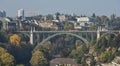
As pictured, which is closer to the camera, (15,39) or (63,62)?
(63,62)

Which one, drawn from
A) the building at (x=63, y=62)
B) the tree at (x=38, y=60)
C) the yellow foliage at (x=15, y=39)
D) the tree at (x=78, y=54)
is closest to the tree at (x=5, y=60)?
the tree at (x=38, y=60)

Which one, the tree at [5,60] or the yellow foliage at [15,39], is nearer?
the tree at [5,60]

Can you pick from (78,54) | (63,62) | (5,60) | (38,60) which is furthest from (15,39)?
(5,60)

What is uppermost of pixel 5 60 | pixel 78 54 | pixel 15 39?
pixel 15 39

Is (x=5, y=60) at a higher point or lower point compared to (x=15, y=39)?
lower

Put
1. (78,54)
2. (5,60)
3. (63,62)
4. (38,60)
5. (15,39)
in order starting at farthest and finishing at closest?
(15,39)
(78,54)
(38,60)
(63,62)
(5,60)

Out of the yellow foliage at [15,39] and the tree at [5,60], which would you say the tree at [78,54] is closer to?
the yellow foliage at [15,39]

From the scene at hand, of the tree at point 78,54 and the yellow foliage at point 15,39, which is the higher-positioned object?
the yellow foliage at point 15,39

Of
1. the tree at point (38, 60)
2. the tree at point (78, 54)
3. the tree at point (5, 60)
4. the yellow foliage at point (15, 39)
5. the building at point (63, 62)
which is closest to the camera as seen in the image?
the tree at point (5, 60)

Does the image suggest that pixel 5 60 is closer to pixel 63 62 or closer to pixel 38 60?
pixel 38 60

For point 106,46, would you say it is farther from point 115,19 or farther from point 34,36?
point 115,19

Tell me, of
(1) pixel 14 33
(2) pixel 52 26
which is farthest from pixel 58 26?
(1) pixel 14 33
